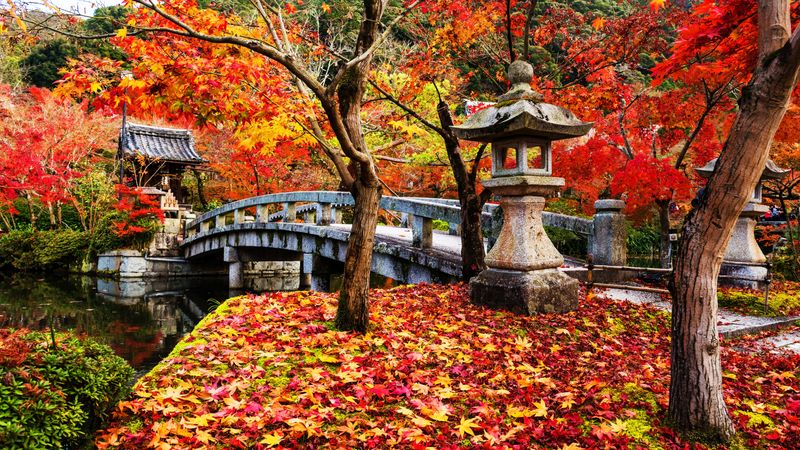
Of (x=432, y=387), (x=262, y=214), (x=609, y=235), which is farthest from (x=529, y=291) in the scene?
(x=262, y=214)

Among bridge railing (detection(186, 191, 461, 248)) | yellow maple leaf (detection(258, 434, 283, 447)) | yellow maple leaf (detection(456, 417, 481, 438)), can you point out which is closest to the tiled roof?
bridge railing (detection(186, 191, 461, 248))

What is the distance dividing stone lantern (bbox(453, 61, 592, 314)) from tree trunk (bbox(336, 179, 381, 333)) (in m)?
1.73

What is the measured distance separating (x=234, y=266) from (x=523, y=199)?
50.9 feet

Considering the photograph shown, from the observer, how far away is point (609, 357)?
4.71m

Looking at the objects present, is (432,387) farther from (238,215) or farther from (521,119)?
(238,215)

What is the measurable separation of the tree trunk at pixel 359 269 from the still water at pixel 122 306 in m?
5.66

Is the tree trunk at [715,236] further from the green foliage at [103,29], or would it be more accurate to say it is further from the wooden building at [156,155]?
the wooden building at [156,155]

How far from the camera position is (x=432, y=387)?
388 cm

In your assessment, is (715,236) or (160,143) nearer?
(715,236)

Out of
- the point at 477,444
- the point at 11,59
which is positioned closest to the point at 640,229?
the point at 477,444

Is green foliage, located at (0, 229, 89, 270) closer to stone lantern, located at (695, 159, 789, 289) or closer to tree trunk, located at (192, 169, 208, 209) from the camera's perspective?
tree trunk, located at (192, 169, 208, 209)

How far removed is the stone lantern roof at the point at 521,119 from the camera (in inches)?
223

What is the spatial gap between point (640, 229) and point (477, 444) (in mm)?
25341

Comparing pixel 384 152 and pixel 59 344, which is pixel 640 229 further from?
pixel 59 344
